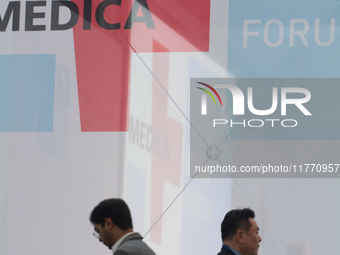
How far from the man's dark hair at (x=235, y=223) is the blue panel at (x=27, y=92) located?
6.03 ft

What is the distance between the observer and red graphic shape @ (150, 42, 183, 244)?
354cm

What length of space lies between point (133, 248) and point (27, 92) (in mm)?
2190

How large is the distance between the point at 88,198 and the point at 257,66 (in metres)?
1.50

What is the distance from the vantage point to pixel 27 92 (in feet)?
12.7

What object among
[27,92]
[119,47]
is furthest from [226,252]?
[27,92]

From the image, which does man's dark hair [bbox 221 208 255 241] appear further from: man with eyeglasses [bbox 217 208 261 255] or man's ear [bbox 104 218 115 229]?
man's ear [bbox 104 218 115 229]

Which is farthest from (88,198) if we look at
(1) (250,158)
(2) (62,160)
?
(1) (250,158)

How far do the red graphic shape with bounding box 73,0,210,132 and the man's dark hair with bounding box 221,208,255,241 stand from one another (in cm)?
145

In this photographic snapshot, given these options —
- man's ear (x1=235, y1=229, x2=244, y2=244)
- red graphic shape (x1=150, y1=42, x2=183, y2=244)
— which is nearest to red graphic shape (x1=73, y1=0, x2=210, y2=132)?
red graphic shape (x1=150, y1=42, x2=183, y2=244)

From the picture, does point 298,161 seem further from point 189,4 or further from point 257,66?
point 189,4

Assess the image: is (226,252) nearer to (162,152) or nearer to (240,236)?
(240,236)

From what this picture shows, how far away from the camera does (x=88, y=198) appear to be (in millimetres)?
3674

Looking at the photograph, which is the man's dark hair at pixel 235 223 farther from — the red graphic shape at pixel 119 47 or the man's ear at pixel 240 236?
the red graphic shape at pixel 119 47

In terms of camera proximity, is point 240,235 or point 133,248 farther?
point 240,235
